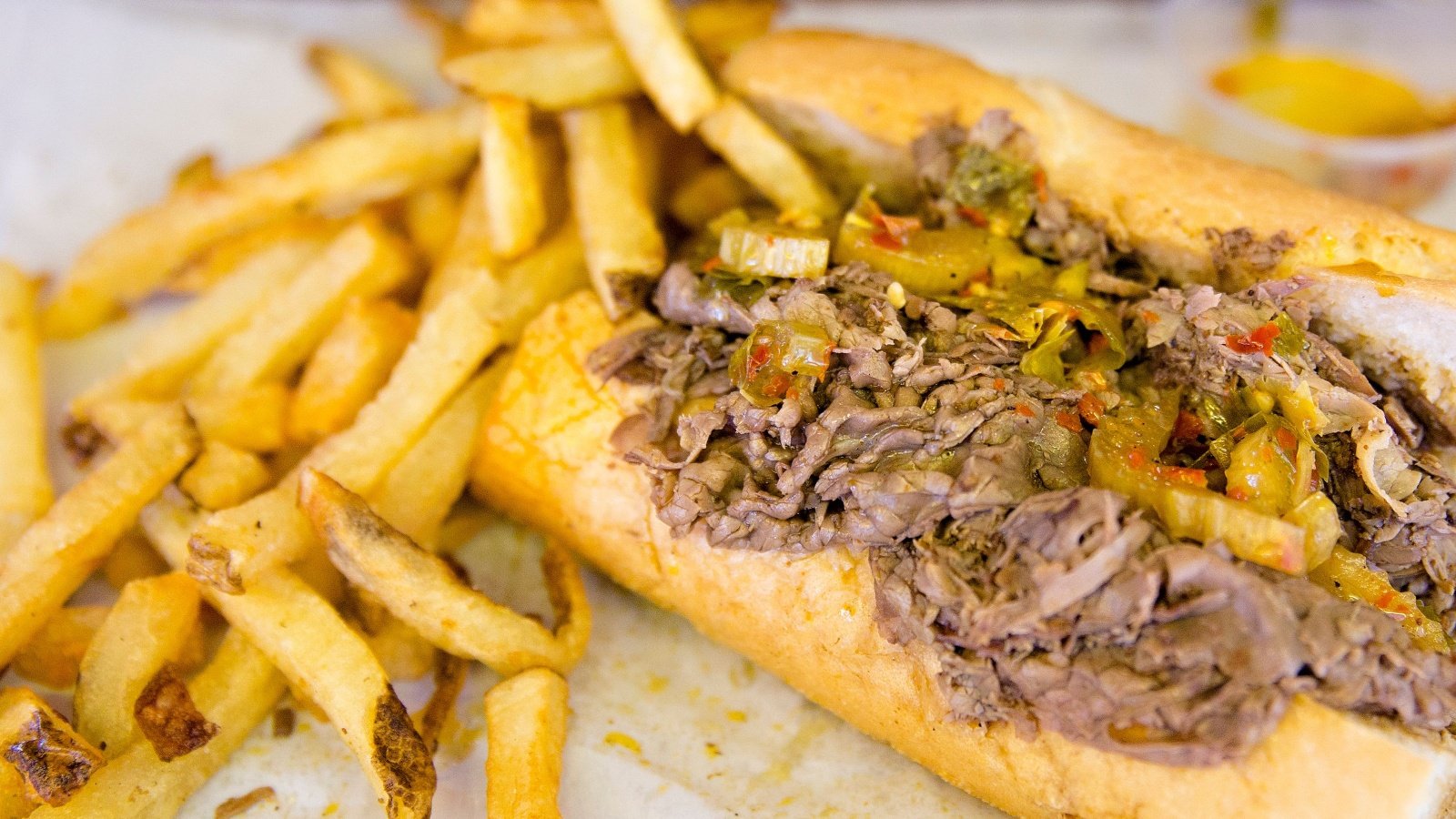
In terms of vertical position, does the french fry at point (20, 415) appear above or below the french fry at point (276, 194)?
below

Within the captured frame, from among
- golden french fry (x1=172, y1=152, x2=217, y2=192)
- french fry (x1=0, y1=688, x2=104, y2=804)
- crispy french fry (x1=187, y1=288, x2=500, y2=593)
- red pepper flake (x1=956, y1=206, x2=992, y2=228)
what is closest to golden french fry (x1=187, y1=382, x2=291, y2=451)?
crispy french fry (x1=187, y1=288, x2=500, y2=593)

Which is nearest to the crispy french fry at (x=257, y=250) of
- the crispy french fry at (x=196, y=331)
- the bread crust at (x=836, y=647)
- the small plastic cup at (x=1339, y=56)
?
the crispy french fry at (x=196, y=331)

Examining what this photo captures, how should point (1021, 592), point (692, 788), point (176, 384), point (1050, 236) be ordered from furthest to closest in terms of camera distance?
point (176, 384) → point (1050, 236) → point (692, 788) → point (1021, 592)

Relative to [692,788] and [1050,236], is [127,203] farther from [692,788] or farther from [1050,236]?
[1050,236]

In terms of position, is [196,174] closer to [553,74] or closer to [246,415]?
[246,415]

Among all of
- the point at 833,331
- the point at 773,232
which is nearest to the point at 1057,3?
the point at 773,232

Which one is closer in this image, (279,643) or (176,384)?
(279,643)

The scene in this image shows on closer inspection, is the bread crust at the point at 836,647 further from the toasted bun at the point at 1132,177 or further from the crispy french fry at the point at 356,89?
the crispy french fry at the point at 356,89
